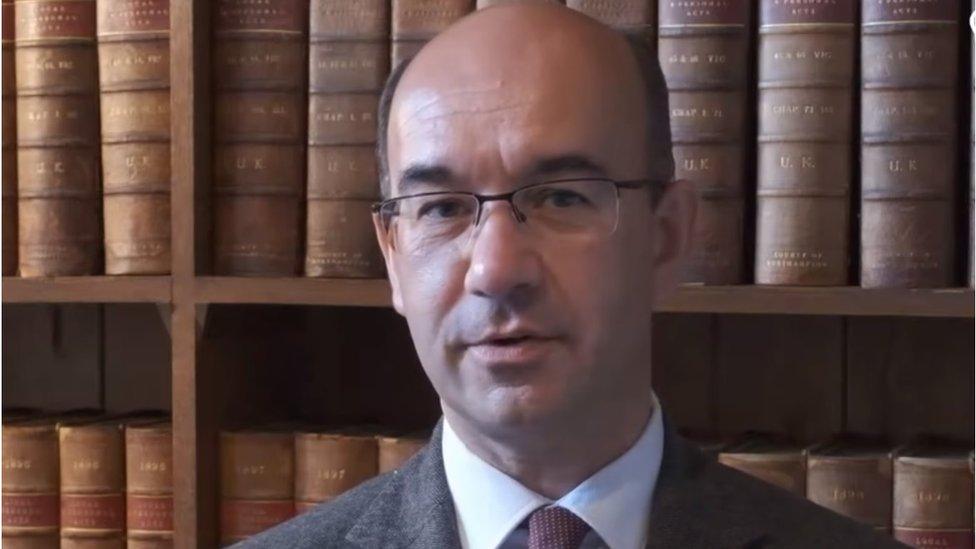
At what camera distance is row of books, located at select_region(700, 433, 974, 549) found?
4.74 feet

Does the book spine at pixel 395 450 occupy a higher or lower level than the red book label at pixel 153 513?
higher

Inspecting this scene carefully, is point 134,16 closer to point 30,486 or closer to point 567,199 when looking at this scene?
point 30,486

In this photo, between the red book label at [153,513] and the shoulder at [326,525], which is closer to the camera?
the shoulder at [326,525]

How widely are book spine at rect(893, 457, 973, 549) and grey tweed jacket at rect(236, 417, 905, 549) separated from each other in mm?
320

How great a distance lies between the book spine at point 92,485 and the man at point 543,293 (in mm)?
580

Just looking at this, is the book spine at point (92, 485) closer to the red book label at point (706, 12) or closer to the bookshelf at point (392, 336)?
the bookshelf at point (392, 336)

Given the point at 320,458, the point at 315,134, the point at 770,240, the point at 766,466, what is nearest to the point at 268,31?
the point at 315,134

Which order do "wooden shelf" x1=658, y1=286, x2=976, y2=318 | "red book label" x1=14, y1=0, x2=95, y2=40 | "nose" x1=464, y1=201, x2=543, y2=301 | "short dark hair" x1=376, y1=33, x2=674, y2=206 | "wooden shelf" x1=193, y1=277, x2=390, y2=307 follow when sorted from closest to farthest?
"nose" x1=464, y1=201, x2=543, y2=301 < "short dark hair" x1=376, y1=33, x2=674, y2=206 < "wooden shelf" x1=658, y1=286, x2=976, y2=318 < "wooden shelf" x1=193, y1=277, x2=390, y2=307 < "red book label" x1=14, y1=0, x2=95, y2=40

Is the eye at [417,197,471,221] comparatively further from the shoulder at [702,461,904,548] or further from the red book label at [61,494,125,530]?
the red book label at [61,494,125,530]

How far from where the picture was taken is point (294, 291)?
1.53 metres

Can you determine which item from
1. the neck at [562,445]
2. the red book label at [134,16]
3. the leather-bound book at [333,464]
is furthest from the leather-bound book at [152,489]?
the neck at [562,445]

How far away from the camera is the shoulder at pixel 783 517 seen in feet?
3.60

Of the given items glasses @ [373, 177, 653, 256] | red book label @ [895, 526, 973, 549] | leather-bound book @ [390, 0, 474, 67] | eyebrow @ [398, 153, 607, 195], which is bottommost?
red book label @ [895, 526, 973, 549]

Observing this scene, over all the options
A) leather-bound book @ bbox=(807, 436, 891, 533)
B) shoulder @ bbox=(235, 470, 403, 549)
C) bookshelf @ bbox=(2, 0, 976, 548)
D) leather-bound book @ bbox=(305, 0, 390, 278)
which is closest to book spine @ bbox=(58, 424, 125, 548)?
bookshelf @ bbox=(2, 0, 976, 548)
